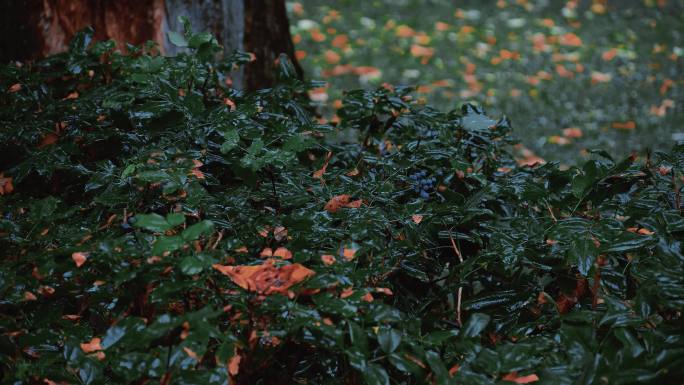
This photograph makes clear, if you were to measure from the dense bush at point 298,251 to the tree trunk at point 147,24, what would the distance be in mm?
1014

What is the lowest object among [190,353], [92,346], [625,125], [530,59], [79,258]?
[625,125]

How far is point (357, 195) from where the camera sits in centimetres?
168

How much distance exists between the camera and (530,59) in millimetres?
7137

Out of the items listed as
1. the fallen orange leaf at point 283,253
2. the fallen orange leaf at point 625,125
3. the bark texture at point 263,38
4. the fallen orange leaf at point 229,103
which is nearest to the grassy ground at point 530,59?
the fallen orange leaf at point 625,125

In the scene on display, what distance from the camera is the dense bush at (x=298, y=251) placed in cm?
123

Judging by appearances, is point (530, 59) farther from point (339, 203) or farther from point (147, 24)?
point (339, 203)

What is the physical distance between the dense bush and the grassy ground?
3.57 metres

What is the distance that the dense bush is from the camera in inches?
48.3

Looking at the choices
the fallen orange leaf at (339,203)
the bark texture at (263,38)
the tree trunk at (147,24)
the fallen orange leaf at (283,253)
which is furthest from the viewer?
the bark texture at (263,38)

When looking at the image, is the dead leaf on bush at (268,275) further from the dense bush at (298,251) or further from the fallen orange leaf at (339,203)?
the fallen orange leaf at (339,203)

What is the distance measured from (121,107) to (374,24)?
6.33 meters

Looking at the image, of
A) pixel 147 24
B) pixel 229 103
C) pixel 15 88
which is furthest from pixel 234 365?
pixel 147 24

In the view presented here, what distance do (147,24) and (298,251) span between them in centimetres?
229

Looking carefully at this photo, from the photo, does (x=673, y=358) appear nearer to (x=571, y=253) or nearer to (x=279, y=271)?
(x=571, y=253)
